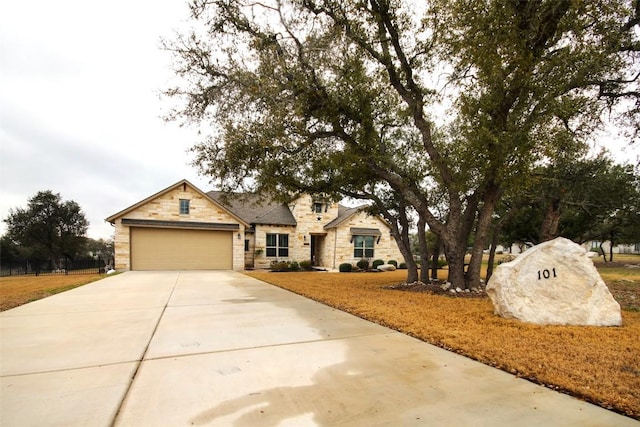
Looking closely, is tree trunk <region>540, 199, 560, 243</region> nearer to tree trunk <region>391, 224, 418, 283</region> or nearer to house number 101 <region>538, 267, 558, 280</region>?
tree trunk <region>391, 224, 418, 283</region>

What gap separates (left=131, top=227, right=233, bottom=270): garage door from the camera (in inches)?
728

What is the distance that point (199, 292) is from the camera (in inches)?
374

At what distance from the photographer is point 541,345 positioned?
14.5ft

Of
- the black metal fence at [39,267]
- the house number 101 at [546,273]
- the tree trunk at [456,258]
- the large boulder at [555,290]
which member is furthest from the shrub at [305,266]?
the house number 101 at [546,273]

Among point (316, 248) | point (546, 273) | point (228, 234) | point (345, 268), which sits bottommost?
point (345, 268)

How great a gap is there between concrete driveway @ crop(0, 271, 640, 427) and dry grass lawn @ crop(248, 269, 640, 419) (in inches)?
9.5

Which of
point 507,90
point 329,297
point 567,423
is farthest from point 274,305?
point 507,90

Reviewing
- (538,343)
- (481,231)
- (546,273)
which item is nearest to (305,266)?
(481,231)

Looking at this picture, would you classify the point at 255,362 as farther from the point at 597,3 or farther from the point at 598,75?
the point at 598,75

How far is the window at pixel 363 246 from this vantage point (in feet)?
78.4

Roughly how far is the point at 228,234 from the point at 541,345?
60.0 feet

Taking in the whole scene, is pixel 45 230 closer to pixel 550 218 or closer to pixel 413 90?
pixel 413 90

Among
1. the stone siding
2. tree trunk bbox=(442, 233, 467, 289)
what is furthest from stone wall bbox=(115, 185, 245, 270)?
tree trunk bbox=(442, 233, 467, 289)

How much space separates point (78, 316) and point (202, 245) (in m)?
13.6
